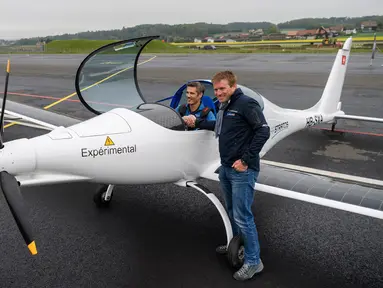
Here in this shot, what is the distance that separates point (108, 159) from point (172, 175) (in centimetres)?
88

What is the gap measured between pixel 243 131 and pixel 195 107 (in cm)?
127

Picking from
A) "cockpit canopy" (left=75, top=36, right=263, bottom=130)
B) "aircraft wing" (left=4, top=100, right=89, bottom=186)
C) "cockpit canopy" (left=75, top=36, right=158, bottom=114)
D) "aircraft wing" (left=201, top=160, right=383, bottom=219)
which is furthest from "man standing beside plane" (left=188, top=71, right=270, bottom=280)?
"cockpit canopy" (left=75, top=36, right=158, bottom=114)

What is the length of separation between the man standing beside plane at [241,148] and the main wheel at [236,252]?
133 mm

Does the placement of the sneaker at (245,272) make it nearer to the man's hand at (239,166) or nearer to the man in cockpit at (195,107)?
the man's hand at (239,166)

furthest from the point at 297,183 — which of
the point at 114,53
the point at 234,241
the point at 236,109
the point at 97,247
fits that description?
the point at 114,53

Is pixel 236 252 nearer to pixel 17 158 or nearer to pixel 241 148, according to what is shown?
pixel 241 148

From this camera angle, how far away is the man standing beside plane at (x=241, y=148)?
11.2 feet

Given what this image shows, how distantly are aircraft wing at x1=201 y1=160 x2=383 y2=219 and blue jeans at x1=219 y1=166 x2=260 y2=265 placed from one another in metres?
0.44

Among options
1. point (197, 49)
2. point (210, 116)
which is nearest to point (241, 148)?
point (210, 116)

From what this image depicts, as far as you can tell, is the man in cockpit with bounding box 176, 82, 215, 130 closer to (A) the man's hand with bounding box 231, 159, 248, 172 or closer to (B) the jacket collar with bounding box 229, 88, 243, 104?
(B) the jacket collar with bounding box 229, 88, 243, 104

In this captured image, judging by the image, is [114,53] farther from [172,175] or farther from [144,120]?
[172,175]

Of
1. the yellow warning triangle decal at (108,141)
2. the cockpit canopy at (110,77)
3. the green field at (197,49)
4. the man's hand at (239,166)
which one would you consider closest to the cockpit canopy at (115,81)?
the cockpit canopy at (110,77)

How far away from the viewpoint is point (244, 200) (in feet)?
12.0

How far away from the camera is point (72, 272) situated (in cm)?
390
